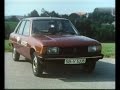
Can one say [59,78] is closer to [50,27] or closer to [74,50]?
[74,50]

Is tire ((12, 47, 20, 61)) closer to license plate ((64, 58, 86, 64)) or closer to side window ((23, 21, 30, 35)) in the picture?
side window ((23, 21, 30, 35))

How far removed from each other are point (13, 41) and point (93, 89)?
Answer: 327cm

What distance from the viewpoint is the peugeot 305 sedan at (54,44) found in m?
7.00

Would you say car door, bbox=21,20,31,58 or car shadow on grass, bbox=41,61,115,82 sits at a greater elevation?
car door, bbox=21,20,31,58

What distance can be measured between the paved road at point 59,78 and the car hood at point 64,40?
2.25 feet

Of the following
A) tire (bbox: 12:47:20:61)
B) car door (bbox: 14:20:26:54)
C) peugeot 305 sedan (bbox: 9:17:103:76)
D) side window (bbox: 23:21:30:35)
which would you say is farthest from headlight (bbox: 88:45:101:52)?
tire (bbox: 12:47:20:61)

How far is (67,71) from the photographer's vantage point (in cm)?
771

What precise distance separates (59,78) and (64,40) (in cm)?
82

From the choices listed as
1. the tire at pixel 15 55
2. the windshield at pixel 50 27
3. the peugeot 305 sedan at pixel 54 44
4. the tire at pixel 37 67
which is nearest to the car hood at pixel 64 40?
the peugeot 305 sedan at pixel 54 44

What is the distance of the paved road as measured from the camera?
6539 millimetres

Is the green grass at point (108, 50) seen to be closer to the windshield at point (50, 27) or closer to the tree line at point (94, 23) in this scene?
the tree line at point (94, 23)

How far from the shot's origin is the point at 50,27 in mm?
7844

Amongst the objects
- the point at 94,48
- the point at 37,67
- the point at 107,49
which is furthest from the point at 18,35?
the point at 107,49
